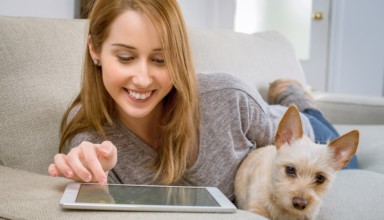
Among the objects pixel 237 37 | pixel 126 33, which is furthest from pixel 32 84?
pixel 237 37

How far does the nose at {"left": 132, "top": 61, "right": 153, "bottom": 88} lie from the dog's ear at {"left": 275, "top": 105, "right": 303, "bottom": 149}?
1.14ft

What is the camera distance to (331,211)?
133cm

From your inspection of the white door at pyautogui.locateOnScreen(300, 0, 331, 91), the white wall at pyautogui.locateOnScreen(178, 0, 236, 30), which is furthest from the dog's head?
the white door at pyautogui.locateOnScreen(300, 0, 331, 91)

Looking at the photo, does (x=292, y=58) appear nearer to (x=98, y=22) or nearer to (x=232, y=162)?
(x=232, y=162)

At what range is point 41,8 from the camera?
7.30 ft

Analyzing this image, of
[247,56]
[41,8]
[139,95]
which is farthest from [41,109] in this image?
[247,56]

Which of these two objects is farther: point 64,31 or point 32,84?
point 64,31

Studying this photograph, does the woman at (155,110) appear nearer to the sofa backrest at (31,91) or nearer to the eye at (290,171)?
the sofa backrest at (31,91)

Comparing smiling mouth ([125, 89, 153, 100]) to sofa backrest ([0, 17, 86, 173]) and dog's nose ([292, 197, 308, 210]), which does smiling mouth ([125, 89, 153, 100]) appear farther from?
dog's nose ([292, 197, 308, 210])

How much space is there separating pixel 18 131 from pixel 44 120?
0.26ft

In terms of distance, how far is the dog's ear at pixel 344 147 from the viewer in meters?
1.14

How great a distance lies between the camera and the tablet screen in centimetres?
94

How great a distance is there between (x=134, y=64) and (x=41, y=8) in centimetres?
117

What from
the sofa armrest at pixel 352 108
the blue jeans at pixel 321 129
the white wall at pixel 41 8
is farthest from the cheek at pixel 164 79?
the sofa armrest at pixel 352 108
